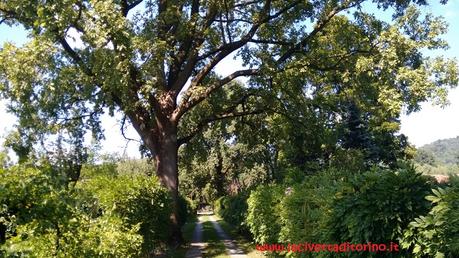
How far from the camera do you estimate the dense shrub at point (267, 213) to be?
1109cm

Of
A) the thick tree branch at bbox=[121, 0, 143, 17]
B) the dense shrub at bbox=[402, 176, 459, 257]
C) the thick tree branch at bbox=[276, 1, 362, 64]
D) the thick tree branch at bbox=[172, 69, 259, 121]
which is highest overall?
the thick tree branch at bbox=[121, 0, 143, 17]

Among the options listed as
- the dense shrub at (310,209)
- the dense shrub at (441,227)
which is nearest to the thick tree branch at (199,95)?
the dense shrub at (310,209)

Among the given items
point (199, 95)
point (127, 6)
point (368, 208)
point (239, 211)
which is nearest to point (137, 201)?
point (368, 208)

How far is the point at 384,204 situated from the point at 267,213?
7.02m

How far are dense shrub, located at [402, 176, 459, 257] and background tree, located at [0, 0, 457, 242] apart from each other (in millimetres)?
9699

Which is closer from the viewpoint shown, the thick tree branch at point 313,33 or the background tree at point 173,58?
the background tree at point 173,58

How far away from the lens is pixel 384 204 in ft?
17.2

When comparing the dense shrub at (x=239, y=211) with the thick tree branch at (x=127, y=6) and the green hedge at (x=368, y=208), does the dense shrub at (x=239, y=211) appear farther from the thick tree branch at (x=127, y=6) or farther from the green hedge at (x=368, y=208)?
the green hedge at (x=368, y=208)

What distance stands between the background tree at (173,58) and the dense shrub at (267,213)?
4.90m

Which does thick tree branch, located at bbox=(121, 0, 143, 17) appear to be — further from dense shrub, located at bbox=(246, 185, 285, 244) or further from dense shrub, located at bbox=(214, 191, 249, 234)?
dense shrub, located at bbox=(214, 191, 249, 234)

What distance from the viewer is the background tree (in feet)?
45.0

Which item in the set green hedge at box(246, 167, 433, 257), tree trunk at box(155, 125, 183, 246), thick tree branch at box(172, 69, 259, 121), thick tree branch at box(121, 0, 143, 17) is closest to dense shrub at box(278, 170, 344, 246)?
green hedge at box(246, 167, 433, 257)

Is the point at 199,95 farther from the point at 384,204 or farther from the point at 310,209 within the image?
the point at 384,204

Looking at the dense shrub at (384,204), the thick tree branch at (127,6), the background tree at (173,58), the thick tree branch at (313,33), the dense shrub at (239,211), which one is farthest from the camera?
the dense shrub at (239,211)
